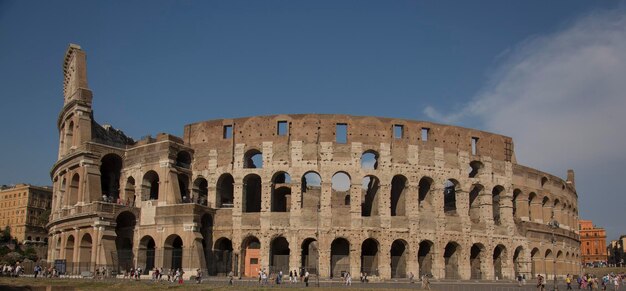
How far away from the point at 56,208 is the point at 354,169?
2254 centimetres

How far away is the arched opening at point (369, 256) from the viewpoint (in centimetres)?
4138

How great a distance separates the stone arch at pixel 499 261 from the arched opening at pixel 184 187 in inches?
890

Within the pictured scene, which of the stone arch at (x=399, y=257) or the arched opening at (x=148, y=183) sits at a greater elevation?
the arched opening at (x=148, y=183)

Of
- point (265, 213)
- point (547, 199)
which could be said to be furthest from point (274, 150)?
point (547, 199)

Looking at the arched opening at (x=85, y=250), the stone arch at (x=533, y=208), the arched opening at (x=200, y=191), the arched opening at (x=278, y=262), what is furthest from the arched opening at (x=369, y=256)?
the arched opening at (x=85, y=250)

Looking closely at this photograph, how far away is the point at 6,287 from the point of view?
29.5m

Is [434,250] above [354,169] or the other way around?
the other way around

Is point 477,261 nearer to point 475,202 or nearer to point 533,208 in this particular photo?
point 475,202

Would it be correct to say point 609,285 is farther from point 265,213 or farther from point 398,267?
point 265,213

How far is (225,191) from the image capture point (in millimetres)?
45375

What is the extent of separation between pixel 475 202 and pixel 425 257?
21.3ft

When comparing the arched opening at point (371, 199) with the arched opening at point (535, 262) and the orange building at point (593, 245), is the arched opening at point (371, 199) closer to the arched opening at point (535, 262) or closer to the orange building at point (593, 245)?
the arched opening at point (535, 262)

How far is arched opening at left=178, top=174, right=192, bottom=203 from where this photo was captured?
4308 cm

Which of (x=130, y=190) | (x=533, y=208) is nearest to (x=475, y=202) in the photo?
(x=533, y=208)
